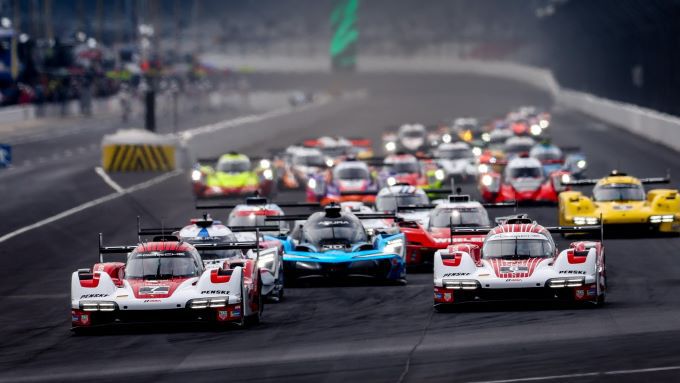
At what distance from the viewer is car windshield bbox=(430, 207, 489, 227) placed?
1177 inches

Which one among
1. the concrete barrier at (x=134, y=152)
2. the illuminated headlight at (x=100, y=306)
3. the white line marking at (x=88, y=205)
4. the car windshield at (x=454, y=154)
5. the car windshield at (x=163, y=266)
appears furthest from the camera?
the concrete barrier at (x=134, y=152)

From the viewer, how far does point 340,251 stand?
2720cm

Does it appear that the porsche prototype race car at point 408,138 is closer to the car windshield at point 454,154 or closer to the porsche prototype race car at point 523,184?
the car windshield at point 454,154

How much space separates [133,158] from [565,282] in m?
38.2

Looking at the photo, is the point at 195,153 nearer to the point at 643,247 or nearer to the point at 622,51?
the point at 643,247

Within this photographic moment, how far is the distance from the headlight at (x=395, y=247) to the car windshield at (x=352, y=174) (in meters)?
15.8

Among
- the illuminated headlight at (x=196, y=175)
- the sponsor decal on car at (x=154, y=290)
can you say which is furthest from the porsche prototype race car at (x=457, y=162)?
the sponsor decal on car at (x=154, y=290)

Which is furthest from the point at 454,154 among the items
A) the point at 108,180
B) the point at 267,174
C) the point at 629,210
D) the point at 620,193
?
the point at 629,210

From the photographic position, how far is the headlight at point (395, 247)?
27.2 m

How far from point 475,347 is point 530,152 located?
3173 cm

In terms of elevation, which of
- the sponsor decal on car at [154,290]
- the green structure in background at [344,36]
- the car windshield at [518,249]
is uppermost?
the green structure in background at [344,36]

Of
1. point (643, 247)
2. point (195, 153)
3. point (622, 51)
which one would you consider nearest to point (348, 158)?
point (643, 247)

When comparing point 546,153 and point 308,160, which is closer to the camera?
point 546,153

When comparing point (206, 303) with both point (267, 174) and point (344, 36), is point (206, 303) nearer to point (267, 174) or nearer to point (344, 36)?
point (267, 174)
